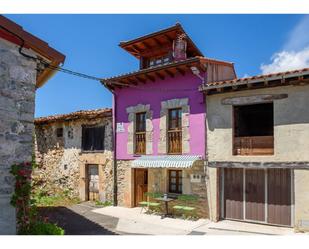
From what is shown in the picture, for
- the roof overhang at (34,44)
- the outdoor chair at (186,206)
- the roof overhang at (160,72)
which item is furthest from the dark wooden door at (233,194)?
the roof overhang at (34,44)

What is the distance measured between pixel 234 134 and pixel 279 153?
183 cm

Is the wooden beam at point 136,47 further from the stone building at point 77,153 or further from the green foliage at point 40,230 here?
the green foliage at point 40,230

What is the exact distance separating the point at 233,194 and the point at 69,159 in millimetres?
9352

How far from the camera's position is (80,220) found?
11812 mm

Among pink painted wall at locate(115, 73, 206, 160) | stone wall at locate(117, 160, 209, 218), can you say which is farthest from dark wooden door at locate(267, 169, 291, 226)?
pink painted wall at locate(115, 73, 206, 160)

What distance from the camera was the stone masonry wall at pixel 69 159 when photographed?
15.6 metres

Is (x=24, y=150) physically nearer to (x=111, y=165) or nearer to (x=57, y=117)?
(x=111, y=165)

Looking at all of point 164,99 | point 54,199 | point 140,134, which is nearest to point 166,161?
point 140,134

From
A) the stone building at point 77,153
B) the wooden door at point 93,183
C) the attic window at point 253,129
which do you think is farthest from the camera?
the wooden door at point 93,183

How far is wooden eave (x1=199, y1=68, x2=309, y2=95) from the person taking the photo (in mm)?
10113

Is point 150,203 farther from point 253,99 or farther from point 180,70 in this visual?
point 253,99

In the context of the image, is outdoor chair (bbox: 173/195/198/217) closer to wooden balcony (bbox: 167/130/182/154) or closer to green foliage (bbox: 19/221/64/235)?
wooden balcony (bbox: 167/130/182/154)

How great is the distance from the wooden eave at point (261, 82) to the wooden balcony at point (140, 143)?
376cm

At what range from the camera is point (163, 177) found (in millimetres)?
13523
